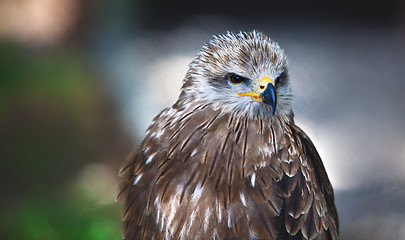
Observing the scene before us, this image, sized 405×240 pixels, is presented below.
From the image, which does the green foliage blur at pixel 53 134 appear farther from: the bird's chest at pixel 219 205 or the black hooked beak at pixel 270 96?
the black hooked beak at pixel 270 96

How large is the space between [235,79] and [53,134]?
6.00ft

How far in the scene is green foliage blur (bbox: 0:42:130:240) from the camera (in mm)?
2219

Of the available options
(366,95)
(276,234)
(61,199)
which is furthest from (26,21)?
(276,234)

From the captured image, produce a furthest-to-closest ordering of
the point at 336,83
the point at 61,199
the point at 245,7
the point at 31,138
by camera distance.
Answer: the point at 31,138 < the point at 61,199 < the point at 336,83 < the point at 245,7

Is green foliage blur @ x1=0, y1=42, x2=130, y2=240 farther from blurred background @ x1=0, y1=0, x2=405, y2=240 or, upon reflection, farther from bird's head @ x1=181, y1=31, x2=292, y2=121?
bird's head @ x1=181, y1=31, x2=292, y2=121

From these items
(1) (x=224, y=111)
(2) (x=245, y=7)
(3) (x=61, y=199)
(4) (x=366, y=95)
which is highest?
(2) (x=245, y=7)

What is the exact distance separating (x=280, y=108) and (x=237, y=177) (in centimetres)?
18

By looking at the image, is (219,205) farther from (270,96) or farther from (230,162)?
(270,96)

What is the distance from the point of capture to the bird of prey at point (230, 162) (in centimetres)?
90

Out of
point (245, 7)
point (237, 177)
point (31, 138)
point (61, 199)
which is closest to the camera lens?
point (237, 177)

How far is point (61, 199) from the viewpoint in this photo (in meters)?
2.12

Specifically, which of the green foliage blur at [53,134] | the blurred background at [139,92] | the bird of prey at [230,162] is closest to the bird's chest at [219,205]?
the bird of prey at [230,162]

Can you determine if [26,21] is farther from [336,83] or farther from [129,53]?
[336,83]

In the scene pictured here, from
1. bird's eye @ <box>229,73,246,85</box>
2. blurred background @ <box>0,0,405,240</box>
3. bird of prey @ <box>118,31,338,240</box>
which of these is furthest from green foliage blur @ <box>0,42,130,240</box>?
bird's eye @ <box>229,73,246,85</box>
